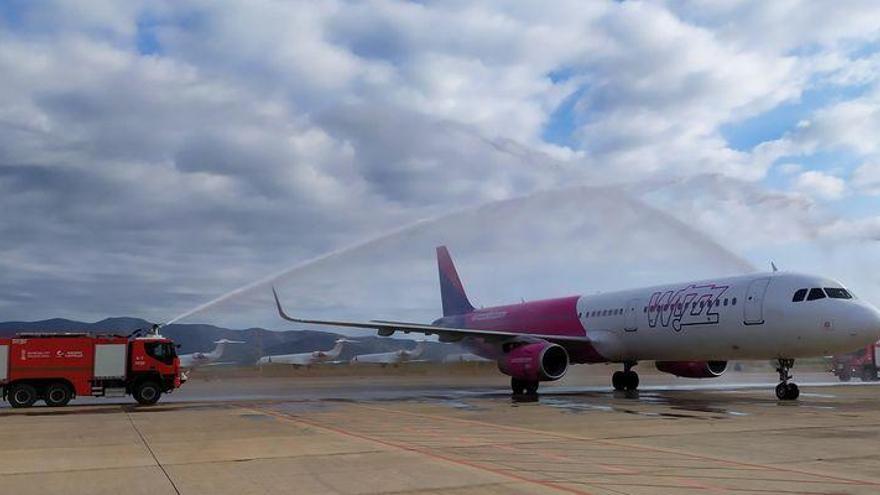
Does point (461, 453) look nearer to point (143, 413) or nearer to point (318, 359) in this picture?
point (143, 413)

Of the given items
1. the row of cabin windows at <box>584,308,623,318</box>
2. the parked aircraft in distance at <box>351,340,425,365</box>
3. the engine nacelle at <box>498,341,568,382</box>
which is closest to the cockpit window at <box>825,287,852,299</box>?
the row of cabin windows at <box>584,308,623,318</box>

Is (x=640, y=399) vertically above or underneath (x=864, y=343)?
underneath

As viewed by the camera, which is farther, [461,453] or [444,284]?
[444,284]

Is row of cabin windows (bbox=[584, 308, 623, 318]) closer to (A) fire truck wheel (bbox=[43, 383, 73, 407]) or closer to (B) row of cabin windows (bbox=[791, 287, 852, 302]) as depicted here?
(B) row of cabin windows (bbox=[791, 287, 852, 302])

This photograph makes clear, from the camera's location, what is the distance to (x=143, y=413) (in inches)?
830

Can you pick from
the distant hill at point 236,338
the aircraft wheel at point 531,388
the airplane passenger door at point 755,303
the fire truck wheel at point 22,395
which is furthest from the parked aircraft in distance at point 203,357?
the airplane passenger door at point 755,303

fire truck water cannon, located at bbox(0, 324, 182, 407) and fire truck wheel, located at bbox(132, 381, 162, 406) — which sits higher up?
fire truck water cannon, located at bbox(0, 324, 182, 407)

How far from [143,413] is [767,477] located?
1721cm

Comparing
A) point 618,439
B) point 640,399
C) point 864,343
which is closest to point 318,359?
point 640,399

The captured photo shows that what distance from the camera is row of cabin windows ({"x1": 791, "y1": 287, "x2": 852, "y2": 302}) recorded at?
22641 millimetres

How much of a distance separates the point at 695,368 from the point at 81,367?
23598mm

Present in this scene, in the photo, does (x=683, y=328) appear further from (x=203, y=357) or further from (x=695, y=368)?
(x=203, y=357)

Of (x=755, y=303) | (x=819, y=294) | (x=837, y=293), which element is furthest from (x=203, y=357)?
(x=837, y=293)

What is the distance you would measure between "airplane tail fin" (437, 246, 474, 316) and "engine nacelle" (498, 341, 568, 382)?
15.2m
